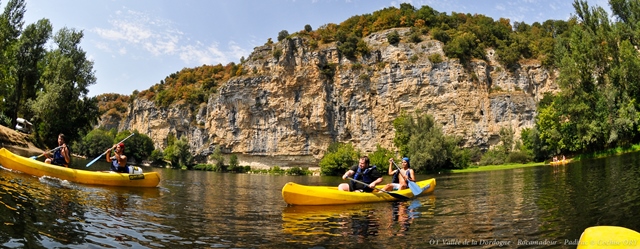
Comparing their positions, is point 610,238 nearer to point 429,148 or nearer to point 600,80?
point 600,80

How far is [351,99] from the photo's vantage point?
217ft

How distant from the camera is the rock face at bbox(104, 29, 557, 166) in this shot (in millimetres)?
58312

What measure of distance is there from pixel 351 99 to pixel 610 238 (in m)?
62.3

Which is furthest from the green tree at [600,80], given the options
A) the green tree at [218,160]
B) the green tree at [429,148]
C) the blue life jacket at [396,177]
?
the green tree at [218,160]

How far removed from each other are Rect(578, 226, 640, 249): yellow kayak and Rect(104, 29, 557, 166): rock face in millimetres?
55263

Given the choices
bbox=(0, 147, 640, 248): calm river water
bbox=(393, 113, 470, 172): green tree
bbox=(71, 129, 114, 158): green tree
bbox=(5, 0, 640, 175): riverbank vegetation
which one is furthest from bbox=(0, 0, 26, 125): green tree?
bbox=(71, 129, 114, 158): green tree

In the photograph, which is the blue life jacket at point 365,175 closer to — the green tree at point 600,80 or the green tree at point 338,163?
the green tree at point 600,80

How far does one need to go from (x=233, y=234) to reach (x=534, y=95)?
63.0 meters

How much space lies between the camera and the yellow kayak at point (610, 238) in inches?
157

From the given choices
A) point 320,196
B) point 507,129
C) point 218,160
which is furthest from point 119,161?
point 218,160

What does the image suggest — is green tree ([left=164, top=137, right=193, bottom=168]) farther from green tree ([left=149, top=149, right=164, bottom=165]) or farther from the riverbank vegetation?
the riverbank vegetation

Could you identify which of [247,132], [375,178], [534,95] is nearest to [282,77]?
[247,132]

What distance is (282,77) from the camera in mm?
68875

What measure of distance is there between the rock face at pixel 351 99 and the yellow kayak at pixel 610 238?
55263 millimetres
